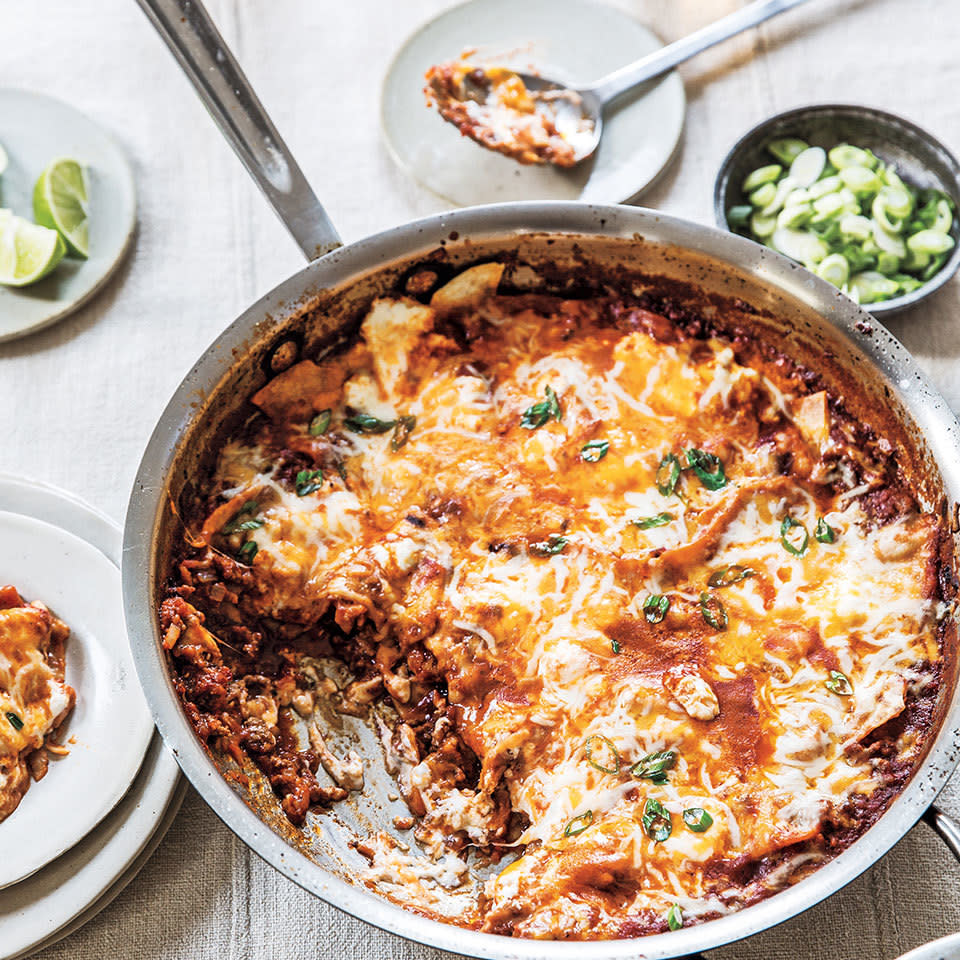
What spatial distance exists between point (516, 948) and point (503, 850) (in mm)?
357

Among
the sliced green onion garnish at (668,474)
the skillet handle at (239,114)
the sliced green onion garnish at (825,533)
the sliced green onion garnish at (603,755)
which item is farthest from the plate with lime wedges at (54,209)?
the sliced green onion garnish at (825,533)

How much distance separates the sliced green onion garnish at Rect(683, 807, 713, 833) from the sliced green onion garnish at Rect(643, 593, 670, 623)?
415 mm

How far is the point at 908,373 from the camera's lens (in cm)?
228

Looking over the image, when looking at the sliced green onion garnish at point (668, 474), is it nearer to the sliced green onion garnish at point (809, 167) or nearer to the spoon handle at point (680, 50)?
the sliced green onion garnish at point (809, 167)

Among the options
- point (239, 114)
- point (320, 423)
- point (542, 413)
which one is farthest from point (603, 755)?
point (239, 114)

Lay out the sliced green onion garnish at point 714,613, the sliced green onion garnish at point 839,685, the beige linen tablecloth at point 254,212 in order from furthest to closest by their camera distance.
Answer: the beige linen tablecloth at point 254,212 → the sliced green onion garnish at point 714,613 → the sliced green onion garnish at point 839,685

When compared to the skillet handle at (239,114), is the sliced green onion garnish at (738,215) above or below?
below

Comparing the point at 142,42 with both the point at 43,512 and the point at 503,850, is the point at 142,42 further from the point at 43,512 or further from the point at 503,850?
the point at 503,850

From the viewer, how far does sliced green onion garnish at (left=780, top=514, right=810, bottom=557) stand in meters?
2.30

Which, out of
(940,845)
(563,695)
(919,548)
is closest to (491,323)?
(563,695)

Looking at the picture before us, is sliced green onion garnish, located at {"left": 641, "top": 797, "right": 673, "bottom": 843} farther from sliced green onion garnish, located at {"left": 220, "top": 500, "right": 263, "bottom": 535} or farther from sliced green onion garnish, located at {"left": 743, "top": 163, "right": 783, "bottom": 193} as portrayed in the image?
sliced green onion garnish, located at {"left": 743, "top": 163, "right": 783, "bottom": 193}

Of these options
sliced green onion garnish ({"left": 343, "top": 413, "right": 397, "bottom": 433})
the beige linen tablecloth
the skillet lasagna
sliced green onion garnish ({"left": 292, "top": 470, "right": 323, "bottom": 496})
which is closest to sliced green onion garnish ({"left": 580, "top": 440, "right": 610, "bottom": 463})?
the skillet lasagna

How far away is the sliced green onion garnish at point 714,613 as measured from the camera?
226cm

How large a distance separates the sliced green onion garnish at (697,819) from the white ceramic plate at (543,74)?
5.96 ft
